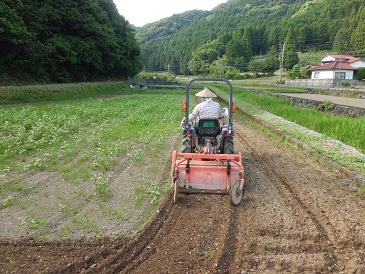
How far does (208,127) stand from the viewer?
5.79m

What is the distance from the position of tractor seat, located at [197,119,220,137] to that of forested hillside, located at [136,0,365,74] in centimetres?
7041

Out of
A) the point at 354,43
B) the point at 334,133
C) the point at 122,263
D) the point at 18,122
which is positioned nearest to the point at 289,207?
the point at 122,263

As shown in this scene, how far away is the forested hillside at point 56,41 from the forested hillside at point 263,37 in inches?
2008

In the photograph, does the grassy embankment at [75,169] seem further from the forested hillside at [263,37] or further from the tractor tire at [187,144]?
the forested hillside at [263,37]

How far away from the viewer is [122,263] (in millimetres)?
3354

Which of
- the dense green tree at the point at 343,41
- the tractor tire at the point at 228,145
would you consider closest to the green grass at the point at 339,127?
the tractor tire at the point at 228,145

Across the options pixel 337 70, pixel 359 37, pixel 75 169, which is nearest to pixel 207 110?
pixel 75 169

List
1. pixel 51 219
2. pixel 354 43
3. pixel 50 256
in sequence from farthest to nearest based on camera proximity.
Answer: pixel 354 43 → pixel 51 219 → pixel 50 256

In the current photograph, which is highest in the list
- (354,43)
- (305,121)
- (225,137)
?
(354,43)

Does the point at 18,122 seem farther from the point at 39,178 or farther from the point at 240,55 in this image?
the point at 240,55

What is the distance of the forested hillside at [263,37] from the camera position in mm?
72750

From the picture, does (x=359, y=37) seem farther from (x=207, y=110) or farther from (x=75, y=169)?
(x=75, y=169)

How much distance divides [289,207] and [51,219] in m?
3.77

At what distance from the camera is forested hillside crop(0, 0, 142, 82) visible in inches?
872
